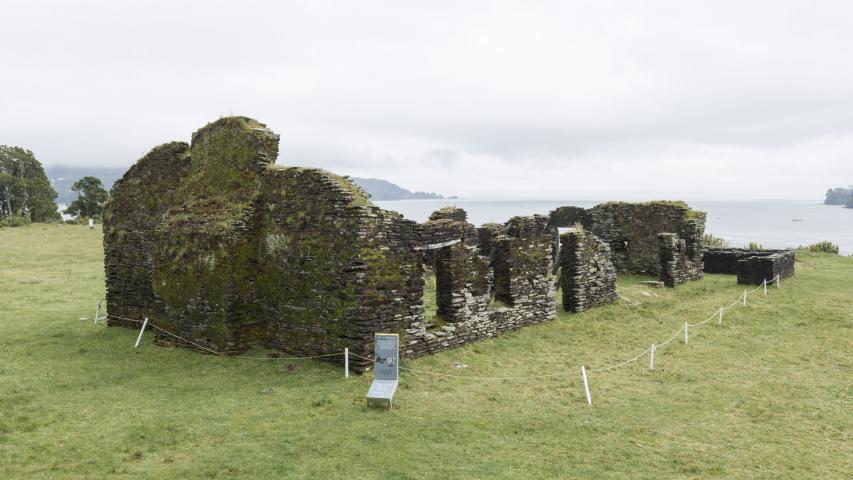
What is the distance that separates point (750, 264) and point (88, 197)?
71598 mm

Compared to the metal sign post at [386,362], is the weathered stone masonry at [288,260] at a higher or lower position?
higher

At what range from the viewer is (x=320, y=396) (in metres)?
12.2

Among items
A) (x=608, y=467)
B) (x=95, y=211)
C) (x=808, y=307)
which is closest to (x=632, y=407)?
(x=608, y=467)

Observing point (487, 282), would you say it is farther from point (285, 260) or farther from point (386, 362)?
point (285, 260)

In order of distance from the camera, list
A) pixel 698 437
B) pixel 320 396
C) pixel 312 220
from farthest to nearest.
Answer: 1. pixel 312 220
2. pixel 320 396
3. pixel 698 437

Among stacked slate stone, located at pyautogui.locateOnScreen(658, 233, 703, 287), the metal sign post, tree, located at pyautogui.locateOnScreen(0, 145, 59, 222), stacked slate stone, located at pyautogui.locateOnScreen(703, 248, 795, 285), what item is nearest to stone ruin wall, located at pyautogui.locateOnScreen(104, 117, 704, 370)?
the metal sign post

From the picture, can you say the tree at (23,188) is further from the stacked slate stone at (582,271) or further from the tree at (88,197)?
the stacked slate stone at (582,271)

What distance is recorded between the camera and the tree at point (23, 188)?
217 ft

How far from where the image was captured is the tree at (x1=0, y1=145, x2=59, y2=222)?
66.2 meters

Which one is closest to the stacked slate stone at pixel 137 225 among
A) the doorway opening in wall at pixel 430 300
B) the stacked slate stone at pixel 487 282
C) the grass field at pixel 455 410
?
the grass field at pixel 455 410

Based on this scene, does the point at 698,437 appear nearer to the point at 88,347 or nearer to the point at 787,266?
the point at 88,347

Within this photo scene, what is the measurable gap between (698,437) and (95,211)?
74.6 meters

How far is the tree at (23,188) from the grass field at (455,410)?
5844cm

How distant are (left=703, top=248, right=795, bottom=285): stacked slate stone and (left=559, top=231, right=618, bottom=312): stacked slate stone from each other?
10.5 metres
